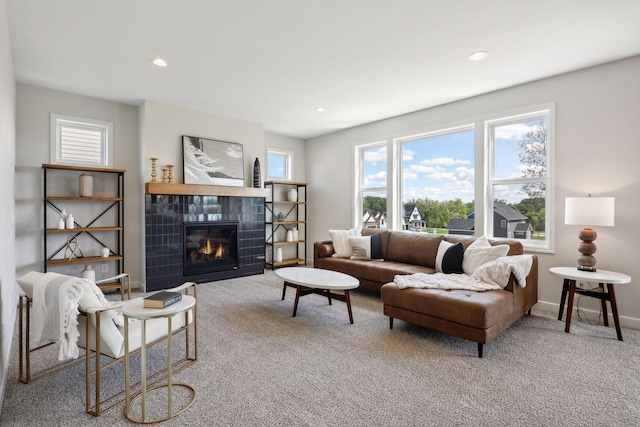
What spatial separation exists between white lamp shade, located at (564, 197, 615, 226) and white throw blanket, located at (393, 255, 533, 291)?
57 centimetres

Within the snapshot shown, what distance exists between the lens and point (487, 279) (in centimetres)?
306

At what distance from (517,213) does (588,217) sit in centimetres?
102

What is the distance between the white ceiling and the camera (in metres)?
2.45

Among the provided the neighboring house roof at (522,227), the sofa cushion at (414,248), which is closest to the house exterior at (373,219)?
the sofa cushion at (414,248)

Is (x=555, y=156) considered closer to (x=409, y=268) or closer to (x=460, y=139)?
(x=460, y=139)

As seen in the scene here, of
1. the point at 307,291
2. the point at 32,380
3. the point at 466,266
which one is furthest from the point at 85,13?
the point at 466,266

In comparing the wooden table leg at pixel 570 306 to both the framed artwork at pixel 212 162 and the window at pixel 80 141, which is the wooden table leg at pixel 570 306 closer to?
the framed artwork at pixel 212 162

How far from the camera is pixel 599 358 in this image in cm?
252

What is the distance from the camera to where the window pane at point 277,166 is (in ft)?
21.5

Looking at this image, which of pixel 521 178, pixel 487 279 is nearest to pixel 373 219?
pixel 521 178

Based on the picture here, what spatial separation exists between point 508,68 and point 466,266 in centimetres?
218

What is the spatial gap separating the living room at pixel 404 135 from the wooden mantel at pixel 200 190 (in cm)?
28

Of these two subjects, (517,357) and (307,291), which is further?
(307,291)

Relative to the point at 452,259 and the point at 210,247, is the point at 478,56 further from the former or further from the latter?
the point at 210,247
